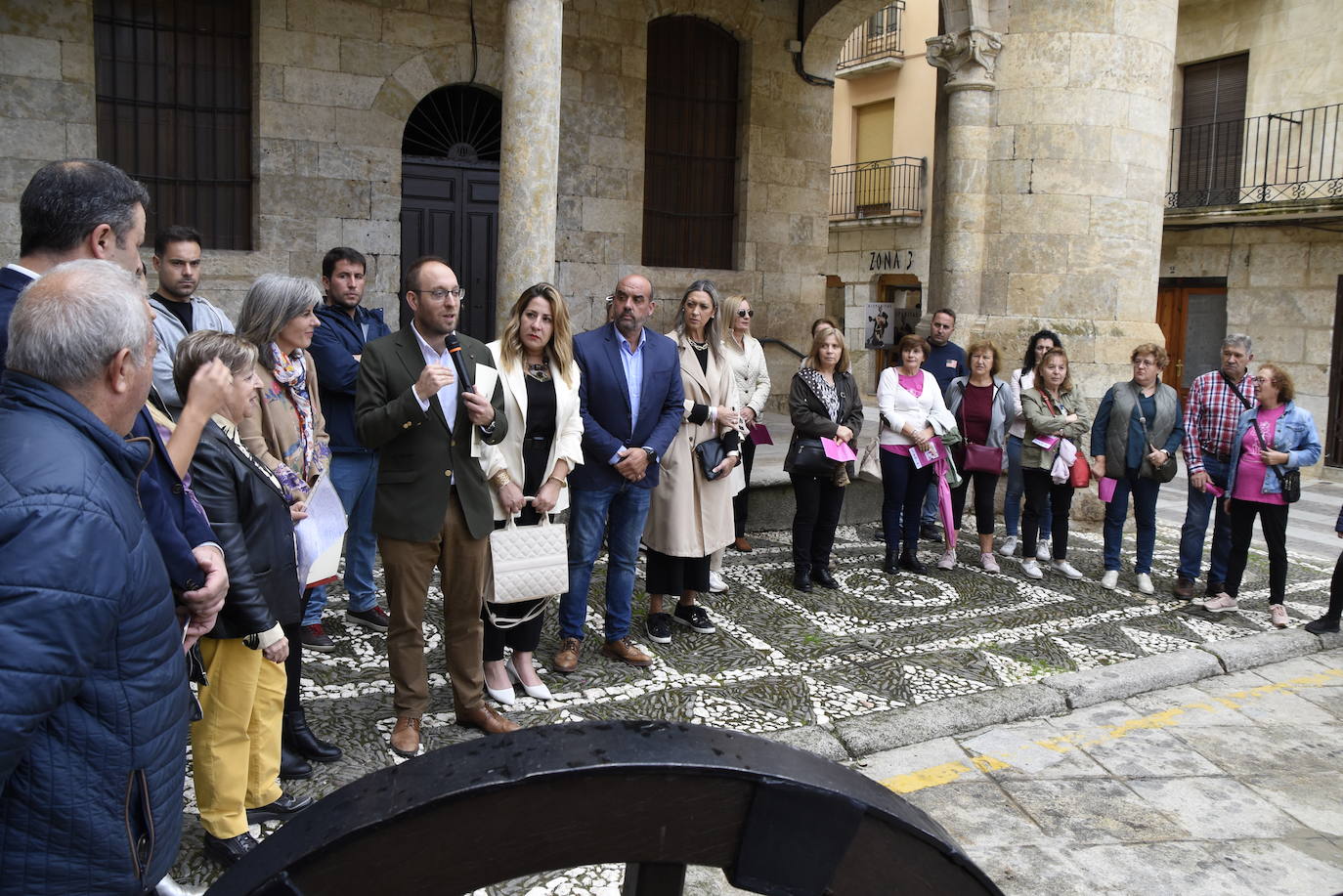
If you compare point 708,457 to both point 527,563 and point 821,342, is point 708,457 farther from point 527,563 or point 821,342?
point 527,563

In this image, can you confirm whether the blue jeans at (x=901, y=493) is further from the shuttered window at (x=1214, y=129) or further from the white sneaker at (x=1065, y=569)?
the shuttered window at (x=1214, y=129)

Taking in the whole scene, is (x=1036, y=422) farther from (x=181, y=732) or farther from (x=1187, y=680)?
(x=181, y=732)

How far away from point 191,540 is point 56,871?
98 cm

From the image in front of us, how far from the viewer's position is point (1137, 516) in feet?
24.0

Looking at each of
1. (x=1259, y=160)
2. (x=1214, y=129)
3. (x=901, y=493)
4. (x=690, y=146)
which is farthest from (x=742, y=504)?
(x=1214, y=129)

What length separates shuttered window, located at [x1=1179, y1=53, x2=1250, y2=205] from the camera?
16.8m

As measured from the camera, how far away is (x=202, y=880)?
3.21 metres

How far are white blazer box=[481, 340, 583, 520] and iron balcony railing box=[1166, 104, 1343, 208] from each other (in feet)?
46.1

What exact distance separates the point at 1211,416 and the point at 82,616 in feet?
22.4

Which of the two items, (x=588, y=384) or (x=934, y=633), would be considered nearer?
(x=588, y=384)

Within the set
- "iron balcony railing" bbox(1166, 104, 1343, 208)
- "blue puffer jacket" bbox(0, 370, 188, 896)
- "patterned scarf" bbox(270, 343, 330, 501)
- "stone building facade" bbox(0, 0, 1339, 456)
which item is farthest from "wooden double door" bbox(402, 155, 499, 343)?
"iron balcony railing" bbox(1166, 104, 1343, 208)

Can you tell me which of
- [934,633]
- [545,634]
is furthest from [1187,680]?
[545,634]

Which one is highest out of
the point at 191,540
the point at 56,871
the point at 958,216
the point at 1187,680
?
the point at 958,216

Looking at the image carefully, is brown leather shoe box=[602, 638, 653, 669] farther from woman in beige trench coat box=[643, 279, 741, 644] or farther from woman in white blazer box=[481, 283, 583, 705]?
woman in white blazer box=[481, 283, 583, 705]
